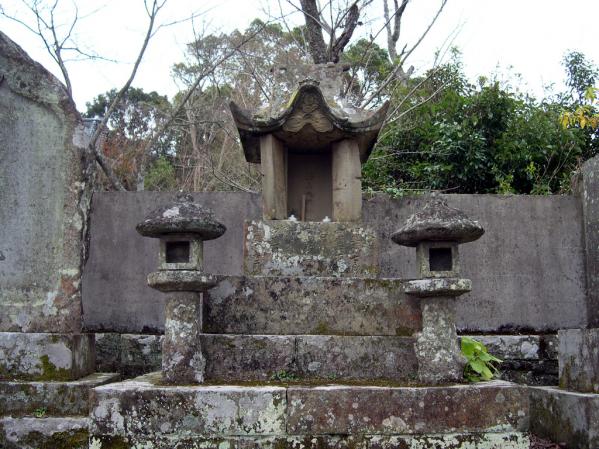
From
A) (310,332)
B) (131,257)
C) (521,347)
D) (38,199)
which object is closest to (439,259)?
(310,332)

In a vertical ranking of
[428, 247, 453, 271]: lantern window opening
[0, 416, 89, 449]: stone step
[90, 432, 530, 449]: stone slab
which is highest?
[428, 247, 453, 271]: lantern window opening

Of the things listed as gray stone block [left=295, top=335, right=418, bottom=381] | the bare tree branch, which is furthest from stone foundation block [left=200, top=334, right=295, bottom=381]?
the bare tree branch

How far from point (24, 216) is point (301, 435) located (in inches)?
140

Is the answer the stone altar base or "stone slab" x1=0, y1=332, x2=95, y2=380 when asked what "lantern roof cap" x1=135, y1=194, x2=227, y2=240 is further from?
"stone slab" x1=0, y1=332, x2=95, y2=380

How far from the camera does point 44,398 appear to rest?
5246 mm

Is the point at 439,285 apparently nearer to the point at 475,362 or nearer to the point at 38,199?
the point at 475,362

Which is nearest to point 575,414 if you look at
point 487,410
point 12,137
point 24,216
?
point 487,410

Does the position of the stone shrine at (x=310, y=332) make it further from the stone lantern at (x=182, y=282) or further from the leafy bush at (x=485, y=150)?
the leafy bush at (x=485, y=150)

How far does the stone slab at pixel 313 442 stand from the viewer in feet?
12.8

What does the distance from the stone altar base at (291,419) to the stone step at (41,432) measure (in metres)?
1.27

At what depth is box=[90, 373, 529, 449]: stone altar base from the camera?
3924 mm

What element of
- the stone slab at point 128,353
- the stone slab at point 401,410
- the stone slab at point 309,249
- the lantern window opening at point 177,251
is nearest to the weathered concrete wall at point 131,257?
the stone slab at point 128,353

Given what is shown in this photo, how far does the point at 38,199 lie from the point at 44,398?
186 centimetres

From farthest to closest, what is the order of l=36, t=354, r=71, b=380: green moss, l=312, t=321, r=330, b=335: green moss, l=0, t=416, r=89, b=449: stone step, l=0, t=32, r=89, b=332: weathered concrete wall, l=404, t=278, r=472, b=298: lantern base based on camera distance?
l=0, t=32, r=89, b=332: weathered concrete wall < l=36, t=354, r=71, b=380: green moss < l=0, t=416, r=89, b=449: stone step < l=312, t=321, r=330, b=335: green moss < l=404, t=278, r=472, b=298: lantern base
